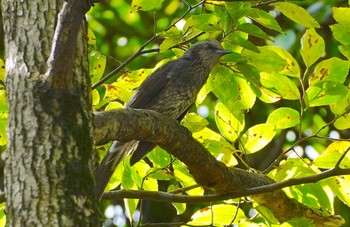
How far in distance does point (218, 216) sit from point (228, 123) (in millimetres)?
396

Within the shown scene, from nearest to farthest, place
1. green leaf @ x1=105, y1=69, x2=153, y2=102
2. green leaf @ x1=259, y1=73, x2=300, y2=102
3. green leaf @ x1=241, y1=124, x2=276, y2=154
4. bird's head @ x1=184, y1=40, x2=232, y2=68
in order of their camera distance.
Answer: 1. green leaf @ x1=259, y1=73, x2=300, y2=102
2. green leaf @ x1=105, y1=69, x2=153, y2=102
3. green leaf @ x1=241, y1=124, x2=276, y2=154
4. bird's head @ x1=184, y1=40, x2=232, y2=68

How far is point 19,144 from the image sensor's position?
2.16 meters

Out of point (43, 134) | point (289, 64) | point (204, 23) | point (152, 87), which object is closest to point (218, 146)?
point (289, 64)

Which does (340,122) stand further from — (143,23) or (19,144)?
(143,23)

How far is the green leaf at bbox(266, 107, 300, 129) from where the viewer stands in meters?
3.49

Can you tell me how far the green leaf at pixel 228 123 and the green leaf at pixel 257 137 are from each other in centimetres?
6

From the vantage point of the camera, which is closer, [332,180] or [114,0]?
[332,180]

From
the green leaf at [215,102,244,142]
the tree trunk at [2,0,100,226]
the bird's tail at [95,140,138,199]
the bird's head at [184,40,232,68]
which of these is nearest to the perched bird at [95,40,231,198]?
the bird's head at [184,40,232,68]

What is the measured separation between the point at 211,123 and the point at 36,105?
4506mm

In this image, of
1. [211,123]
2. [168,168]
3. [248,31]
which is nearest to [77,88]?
[248,31]

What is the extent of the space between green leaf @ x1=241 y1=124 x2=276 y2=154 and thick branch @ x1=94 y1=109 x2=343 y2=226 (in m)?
0.12

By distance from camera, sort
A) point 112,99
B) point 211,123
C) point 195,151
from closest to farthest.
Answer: point 195,151, point 112,99, point 211,123

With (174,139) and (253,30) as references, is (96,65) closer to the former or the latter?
(174,139)

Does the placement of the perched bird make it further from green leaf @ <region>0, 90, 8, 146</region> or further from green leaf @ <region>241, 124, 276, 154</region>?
green leaf @ <region>0, 90, 8, 146</region>
